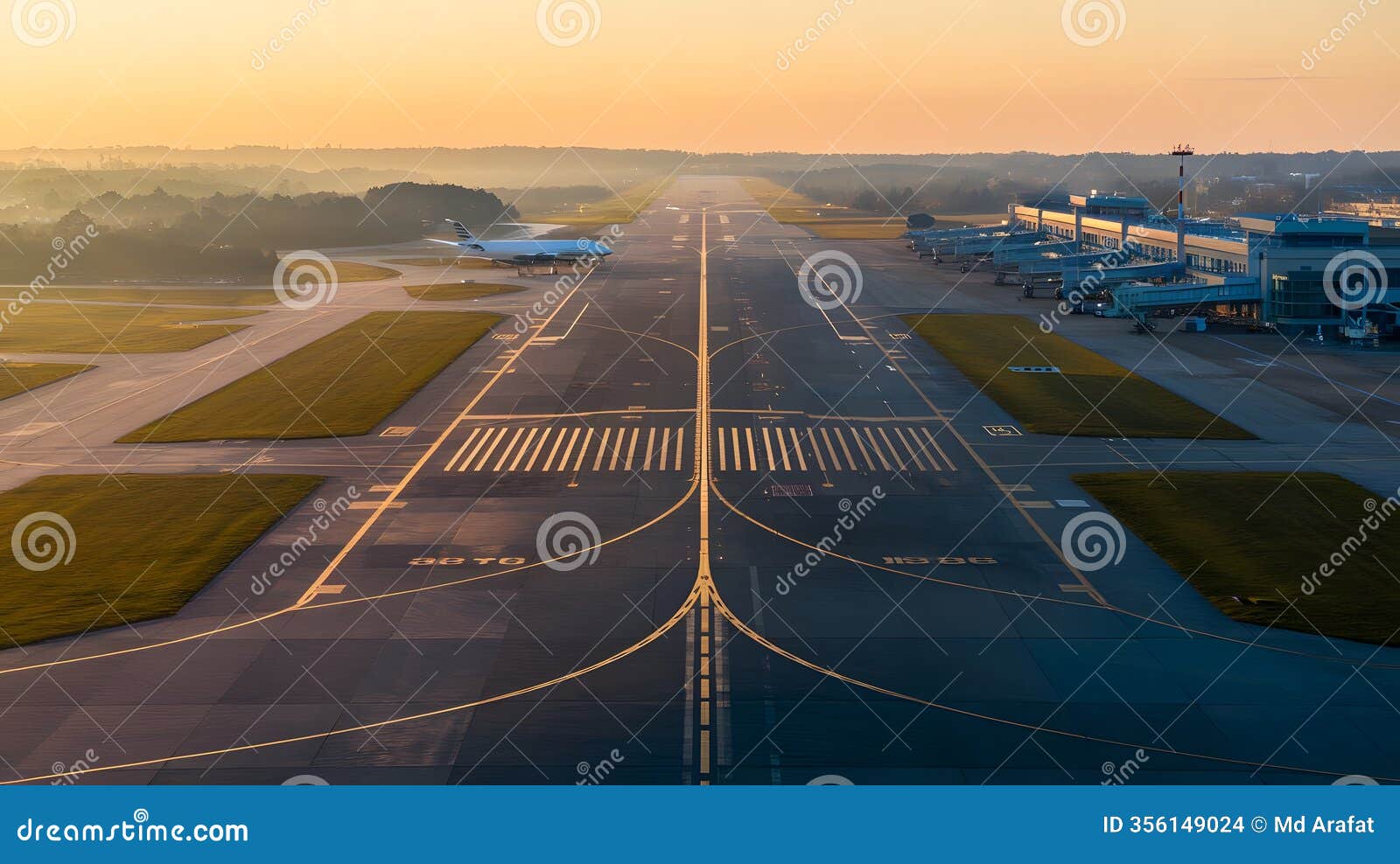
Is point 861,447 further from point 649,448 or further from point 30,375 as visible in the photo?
point 30,375

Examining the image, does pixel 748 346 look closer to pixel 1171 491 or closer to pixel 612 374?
pixel 612 374

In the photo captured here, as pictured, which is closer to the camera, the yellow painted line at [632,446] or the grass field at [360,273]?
the yellow painted line at [632,446]

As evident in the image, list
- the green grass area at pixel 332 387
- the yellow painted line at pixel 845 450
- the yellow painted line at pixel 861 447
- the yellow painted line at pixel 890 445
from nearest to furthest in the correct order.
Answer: the yellow painted line at pixel 845 450 → the yellow painted line at pixel 861 447 → the yellow painted line at pixel 890 445 → the green grass area at pixel 332 387

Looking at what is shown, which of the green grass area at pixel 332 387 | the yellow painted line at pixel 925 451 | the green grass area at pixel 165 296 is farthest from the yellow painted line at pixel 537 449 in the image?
Result: the green grass area at pixel 165 296

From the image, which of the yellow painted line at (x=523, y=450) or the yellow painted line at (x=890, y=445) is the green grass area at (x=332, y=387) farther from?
the yellow painted line at (x=890, y=445)

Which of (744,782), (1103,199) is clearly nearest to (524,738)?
(744,782)

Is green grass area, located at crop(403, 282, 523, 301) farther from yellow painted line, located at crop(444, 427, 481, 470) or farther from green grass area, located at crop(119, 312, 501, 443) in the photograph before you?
yellow painted line, located at crop(444, 427, 481, 470)
